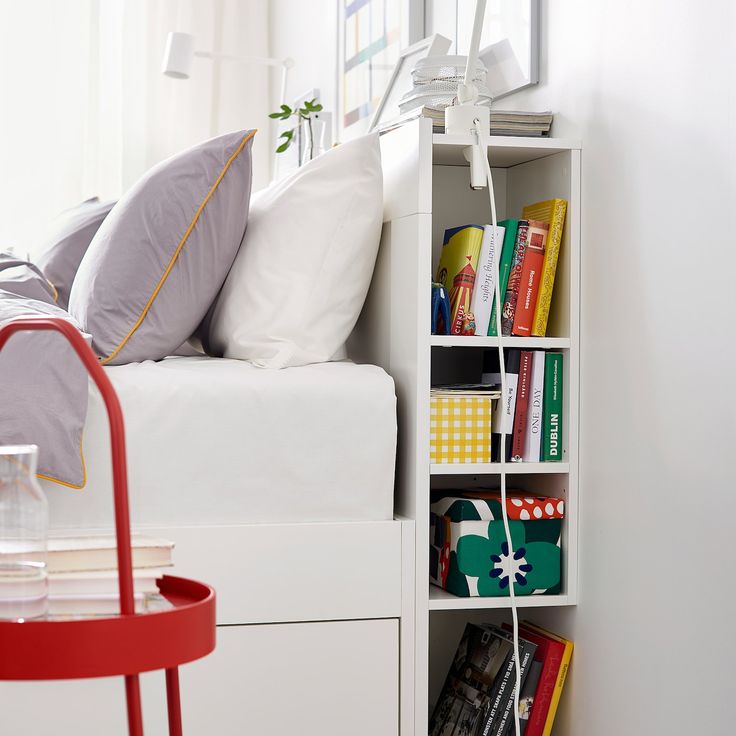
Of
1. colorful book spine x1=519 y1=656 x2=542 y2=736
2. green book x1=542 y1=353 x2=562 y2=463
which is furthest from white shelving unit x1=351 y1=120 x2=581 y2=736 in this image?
colorful book spine x1=519 y1=656 x2=542 y2=736

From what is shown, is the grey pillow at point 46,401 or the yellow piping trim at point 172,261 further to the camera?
the yellow piping trim at point 172,261

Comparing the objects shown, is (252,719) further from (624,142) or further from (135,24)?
(135,24)

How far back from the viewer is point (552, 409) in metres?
1.68

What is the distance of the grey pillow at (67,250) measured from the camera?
6.83ft

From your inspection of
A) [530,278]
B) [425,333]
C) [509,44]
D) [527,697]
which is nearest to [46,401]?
[425,333]

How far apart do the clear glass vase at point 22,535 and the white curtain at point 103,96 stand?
9.09ft

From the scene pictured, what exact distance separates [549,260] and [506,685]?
2.36 feet

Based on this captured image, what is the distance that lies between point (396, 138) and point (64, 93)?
1.97 m

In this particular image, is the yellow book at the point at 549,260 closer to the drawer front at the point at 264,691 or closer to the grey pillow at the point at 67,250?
the drawer front at the point at 264,691

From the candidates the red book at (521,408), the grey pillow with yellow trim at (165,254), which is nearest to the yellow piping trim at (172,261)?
the grey pillow with yellow trim at (165,254)

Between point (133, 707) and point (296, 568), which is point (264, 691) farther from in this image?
point (133, 707)

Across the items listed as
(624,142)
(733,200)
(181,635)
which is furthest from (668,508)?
(181,635)

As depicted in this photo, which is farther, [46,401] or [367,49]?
[367,49]

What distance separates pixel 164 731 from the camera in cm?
146
